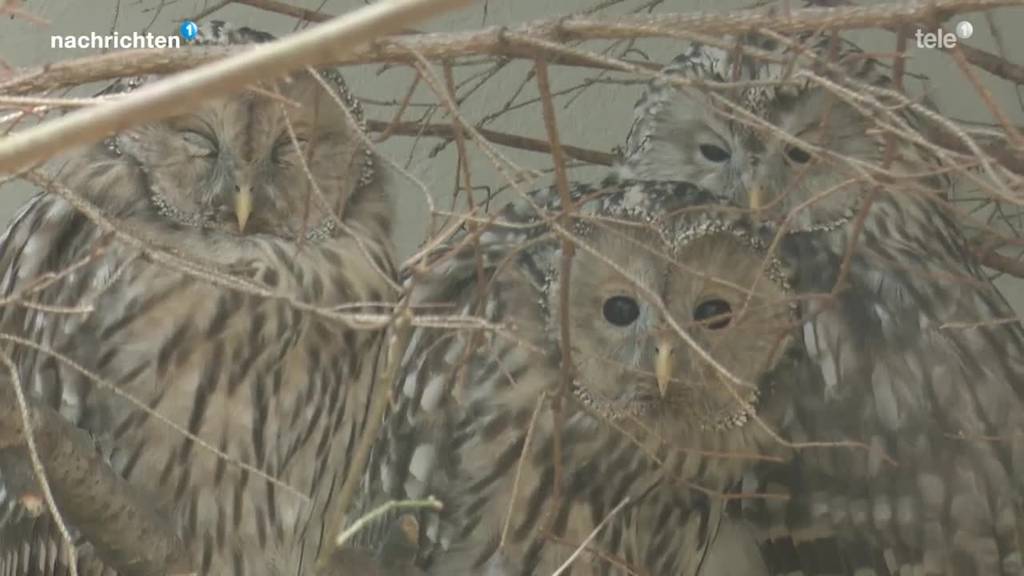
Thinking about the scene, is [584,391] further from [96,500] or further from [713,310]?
[96,500]

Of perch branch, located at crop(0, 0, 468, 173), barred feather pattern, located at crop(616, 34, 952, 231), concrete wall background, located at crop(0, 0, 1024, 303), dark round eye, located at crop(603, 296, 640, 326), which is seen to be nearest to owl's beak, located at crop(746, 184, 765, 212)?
barred feather pattern, located at crop(616, 34, 952, 231)

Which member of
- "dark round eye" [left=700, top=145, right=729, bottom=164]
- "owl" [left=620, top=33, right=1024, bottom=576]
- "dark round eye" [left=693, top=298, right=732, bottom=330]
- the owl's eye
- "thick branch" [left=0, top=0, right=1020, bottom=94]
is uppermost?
"thick branch" [left=0, top=0, right=1020, bottom=94]

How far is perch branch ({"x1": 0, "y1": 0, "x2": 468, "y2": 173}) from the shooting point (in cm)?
61

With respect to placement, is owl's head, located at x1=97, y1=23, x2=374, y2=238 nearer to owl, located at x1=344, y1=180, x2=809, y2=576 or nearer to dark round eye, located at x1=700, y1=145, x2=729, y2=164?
owl, located at x1=344, y1=180, x2=809, y2=576

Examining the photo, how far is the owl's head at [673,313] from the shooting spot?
211 centimetres

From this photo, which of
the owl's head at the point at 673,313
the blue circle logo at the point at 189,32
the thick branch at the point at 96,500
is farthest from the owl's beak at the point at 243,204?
the thick branch at the point at 96,500

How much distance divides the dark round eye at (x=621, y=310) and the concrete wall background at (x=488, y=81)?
571mm

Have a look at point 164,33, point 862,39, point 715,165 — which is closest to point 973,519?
point 715,165

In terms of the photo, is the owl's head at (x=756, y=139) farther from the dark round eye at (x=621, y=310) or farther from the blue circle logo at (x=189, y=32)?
the blue circle logo at (x=189, y=32)

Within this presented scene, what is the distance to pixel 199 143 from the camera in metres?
2.06

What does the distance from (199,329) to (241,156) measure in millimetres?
245

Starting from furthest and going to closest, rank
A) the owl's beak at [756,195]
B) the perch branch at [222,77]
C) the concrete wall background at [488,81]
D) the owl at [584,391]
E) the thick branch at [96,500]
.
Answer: the concrete wall background at [488,81] < the owl's beak at [756,195] < the owl at [584,391] < the thick branch at [96,500] < the perch branch at [222,77]

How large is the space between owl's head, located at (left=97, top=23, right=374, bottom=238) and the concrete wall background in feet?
1.59

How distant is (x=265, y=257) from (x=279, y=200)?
0.08 metres
